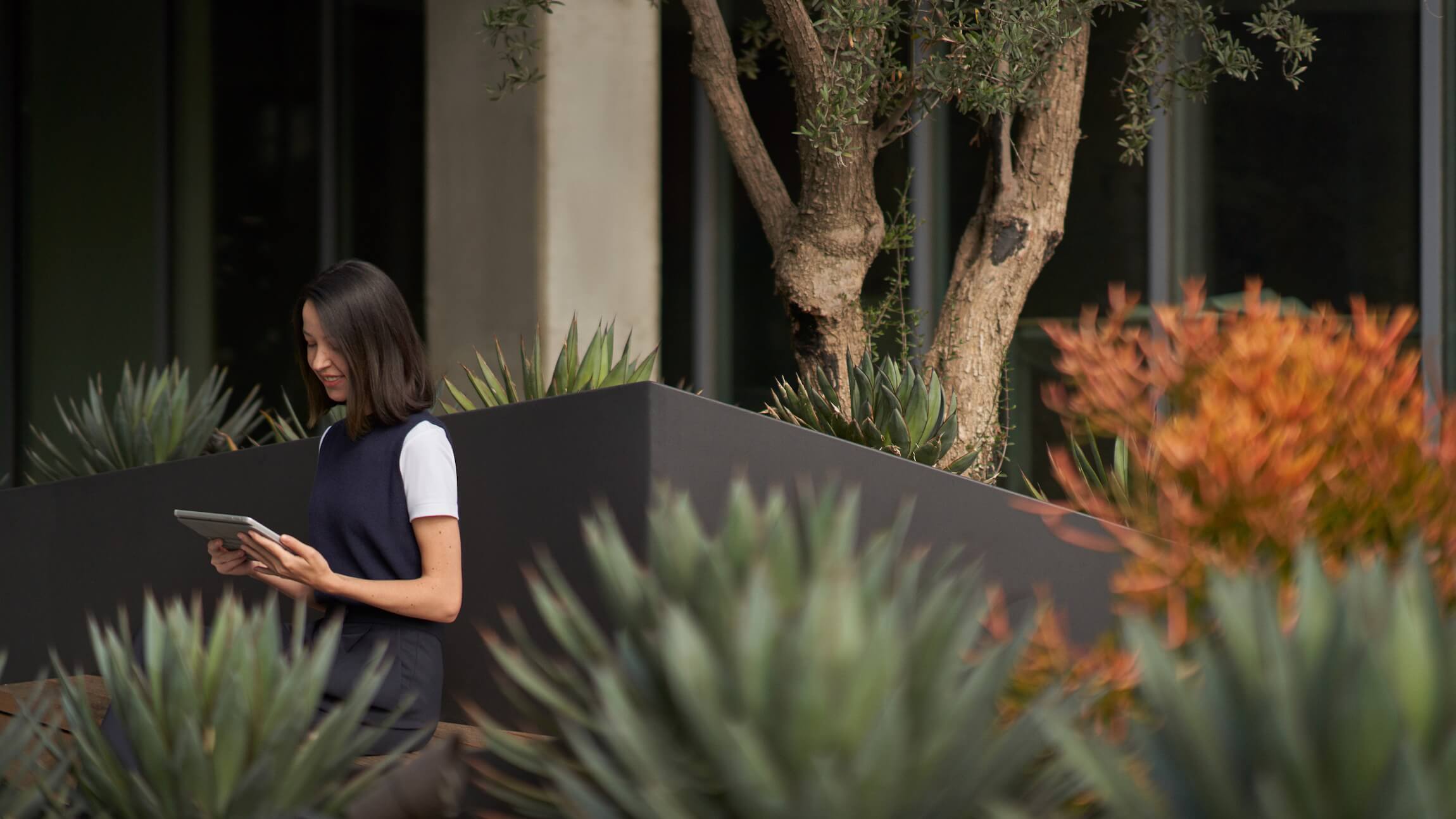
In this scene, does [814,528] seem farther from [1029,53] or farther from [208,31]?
[208,31]

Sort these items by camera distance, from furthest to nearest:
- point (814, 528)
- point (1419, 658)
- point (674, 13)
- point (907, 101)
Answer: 1. point (674, 13)
2. point (907, 101)
3. point (814, 528)
4. point (1419, 658)

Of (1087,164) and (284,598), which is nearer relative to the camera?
(284,598)

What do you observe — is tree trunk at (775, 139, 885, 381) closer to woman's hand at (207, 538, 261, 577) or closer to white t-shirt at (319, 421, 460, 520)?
white t-shirt at (319, 421, 460, 520)

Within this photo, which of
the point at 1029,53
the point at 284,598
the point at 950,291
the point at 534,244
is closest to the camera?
the point at 284,598

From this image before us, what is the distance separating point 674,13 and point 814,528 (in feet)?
23.2

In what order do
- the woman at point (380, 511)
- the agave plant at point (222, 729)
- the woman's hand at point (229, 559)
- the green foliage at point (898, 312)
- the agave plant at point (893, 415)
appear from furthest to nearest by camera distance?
the green foliage at point (898, 312) → the agave plant at point (893, 415) → the woman's hand at point (229, 559) → the woman at point (380, 511) → the agave plant at point (222, 729)

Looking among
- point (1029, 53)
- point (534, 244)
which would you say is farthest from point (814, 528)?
point (534, 244)

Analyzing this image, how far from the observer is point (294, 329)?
312 cm

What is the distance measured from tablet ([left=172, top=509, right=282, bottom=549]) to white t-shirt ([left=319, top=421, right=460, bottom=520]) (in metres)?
0.27

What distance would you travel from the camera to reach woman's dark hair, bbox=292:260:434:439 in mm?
2928

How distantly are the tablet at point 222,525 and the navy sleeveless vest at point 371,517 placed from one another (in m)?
0.16

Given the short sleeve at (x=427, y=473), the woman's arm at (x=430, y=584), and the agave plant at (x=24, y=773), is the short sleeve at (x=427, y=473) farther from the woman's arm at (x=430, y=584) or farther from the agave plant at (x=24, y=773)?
the agave plant at (x=24, y=773)

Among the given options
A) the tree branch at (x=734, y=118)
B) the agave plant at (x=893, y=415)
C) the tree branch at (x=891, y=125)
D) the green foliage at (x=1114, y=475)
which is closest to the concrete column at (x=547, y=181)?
the tree branch at (x=734, y=118)

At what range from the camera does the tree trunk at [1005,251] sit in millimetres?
5461
